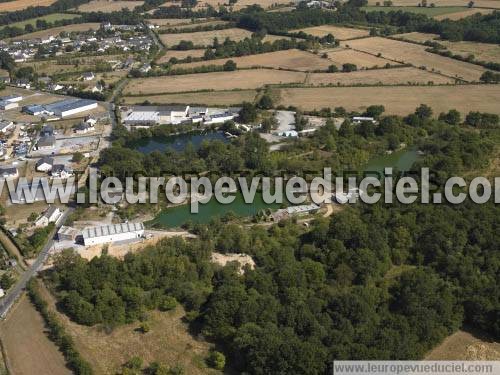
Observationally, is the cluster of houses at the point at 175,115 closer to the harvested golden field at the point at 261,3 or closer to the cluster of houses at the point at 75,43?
the cluster of houses at the point at 75,43

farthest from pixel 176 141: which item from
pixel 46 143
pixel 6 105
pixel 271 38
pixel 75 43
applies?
pixel 75 43

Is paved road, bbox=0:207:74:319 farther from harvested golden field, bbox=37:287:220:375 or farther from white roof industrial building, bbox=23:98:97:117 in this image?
white roof industrial building, bbox=23:98:97:117

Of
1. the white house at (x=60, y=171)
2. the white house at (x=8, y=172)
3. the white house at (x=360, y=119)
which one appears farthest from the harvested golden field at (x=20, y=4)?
the white house at (x=360, y=119)

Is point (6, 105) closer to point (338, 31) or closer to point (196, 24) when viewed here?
point (196, 24)

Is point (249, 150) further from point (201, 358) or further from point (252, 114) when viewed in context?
point (201, 358)

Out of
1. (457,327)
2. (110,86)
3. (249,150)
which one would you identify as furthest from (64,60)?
(457,327)

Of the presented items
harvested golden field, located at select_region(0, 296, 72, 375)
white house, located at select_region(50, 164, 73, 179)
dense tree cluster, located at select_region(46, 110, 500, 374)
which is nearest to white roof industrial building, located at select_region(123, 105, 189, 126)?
white house, located at select_region(50, 164, 73, 179)
